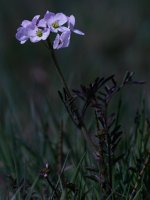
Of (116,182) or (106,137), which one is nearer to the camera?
Answer: (106,137)

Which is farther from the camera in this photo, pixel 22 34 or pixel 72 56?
pixel 72 56

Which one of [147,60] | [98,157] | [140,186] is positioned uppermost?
[98,157]

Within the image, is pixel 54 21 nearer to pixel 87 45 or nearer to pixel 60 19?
pixel 60 19

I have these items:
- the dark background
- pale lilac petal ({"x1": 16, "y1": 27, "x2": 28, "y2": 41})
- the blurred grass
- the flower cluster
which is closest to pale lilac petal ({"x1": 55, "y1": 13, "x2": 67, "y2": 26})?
the flower cluster

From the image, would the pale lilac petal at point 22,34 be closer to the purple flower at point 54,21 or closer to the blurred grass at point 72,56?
the purple flower at point 54,21

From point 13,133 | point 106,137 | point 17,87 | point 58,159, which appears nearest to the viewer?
point 106,137

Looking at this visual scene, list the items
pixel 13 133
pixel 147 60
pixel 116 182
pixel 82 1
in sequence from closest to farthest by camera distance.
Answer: pixel 116 182 → pixel 13 133 → pixel 147 60 → pixel 82 1

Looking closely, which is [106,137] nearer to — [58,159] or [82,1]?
[58,159]

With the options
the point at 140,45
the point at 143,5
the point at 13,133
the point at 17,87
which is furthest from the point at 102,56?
the point at 13,133

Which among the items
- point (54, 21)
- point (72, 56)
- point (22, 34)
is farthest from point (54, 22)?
point (72, 56)
